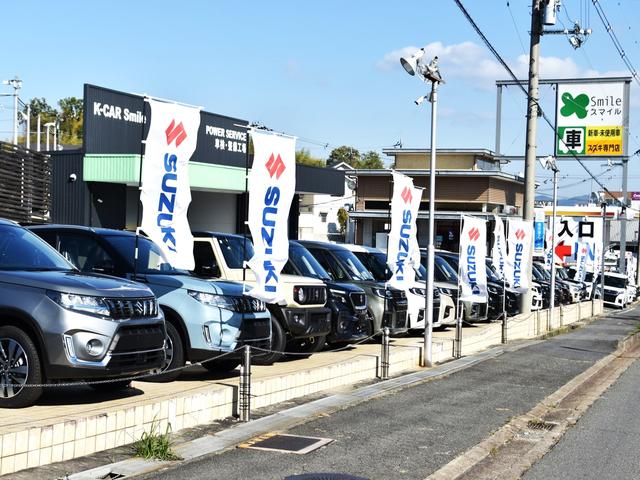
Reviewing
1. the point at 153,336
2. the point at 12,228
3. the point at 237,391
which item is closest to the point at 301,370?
the point at 237,391

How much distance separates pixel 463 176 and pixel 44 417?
4838cm

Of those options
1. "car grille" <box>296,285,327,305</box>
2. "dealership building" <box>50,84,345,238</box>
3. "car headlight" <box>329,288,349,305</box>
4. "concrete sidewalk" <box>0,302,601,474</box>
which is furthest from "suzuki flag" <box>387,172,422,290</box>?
"dealership building" <box>50,84,345,238</box>

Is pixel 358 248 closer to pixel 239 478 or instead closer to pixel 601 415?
pixel 601 415

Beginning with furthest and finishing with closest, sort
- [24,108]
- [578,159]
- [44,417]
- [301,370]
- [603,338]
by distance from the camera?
[24,108] < [578,159] < [603,338] < [301,370] < [44,417]

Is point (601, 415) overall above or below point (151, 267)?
below

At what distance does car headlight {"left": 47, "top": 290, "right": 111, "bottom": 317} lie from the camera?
8078mm

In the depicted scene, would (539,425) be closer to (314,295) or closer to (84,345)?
(314,295)

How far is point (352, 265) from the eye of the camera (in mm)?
17781

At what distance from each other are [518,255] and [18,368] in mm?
19235

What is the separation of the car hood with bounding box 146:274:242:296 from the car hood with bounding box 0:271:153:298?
1.67 meters

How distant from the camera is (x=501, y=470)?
8.41m

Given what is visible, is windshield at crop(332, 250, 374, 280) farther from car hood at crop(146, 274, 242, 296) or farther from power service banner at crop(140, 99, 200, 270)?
power service banner at crop(140, 99, 200, 270)

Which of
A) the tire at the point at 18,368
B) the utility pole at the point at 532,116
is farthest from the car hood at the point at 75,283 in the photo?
the utility pole at the point at 532,116

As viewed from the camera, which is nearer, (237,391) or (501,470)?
(501,470)
